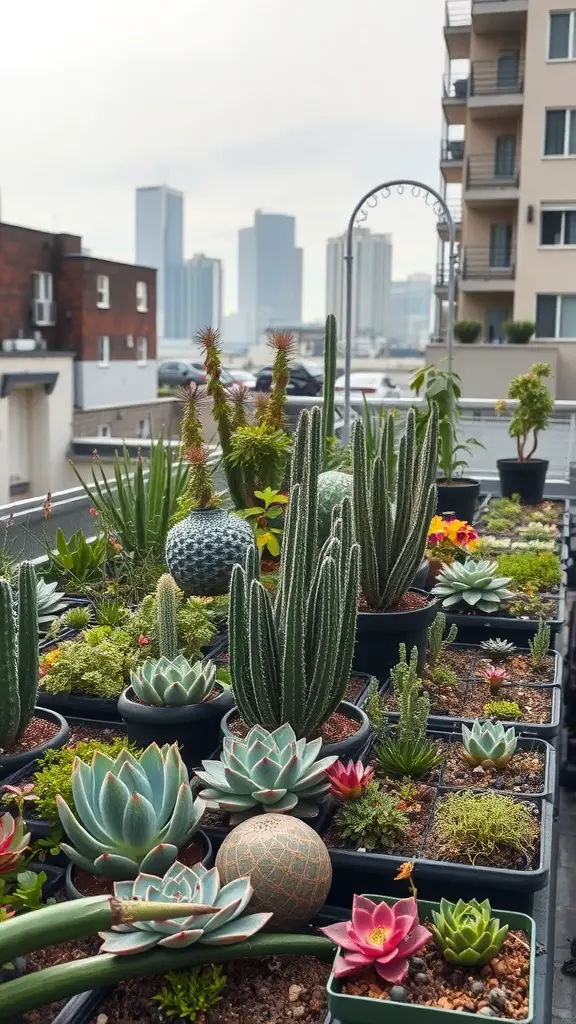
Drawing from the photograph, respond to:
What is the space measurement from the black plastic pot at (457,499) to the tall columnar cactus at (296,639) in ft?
15.0

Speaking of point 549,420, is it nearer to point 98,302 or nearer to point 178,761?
point 178,761

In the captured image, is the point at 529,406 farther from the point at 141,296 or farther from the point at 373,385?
the point at 141,296

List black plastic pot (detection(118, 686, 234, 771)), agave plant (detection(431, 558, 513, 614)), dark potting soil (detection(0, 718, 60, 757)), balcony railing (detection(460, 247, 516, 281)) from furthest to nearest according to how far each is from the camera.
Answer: balcony railing (detection(460, 247, 516, 281))
agave plant (detection(431, 558, 513, 614))
black plastic pot (detection(118, 686, 234, 771))
dark potting soil (detection(0, 718, 60, 757))

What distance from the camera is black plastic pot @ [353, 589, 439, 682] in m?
4.39

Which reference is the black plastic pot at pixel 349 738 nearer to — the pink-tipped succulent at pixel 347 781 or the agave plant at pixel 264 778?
the pink-tipped succulent at pixel 347 781

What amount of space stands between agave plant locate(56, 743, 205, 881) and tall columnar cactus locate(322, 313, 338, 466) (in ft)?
15.3

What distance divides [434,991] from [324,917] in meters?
0.52

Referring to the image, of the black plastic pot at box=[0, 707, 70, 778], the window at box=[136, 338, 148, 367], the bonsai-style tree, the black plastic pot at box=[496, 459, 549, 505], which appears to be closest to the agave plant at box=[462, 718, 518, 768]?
the black plastic pot at box=[0, 707, 70, 778]

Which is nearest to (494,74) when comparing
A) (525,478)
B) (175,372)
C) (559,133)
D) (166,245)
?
(559,133)

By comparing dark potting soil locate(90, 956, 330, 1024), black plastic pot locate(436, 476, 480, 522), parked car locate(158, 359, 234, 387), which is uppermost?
parked car locate(158, 359, 234, 387)

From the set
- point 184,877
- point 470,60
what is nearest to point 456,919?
point 184,877

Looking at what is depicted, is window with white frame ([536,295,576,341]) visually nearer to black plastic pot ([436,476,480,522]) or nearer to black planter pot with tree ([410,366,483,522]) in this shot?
black planter pot with tree ([410,366,483,522])

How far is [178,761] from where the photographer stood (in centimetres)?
290

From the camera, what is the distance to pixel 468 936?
2445 millimetres
